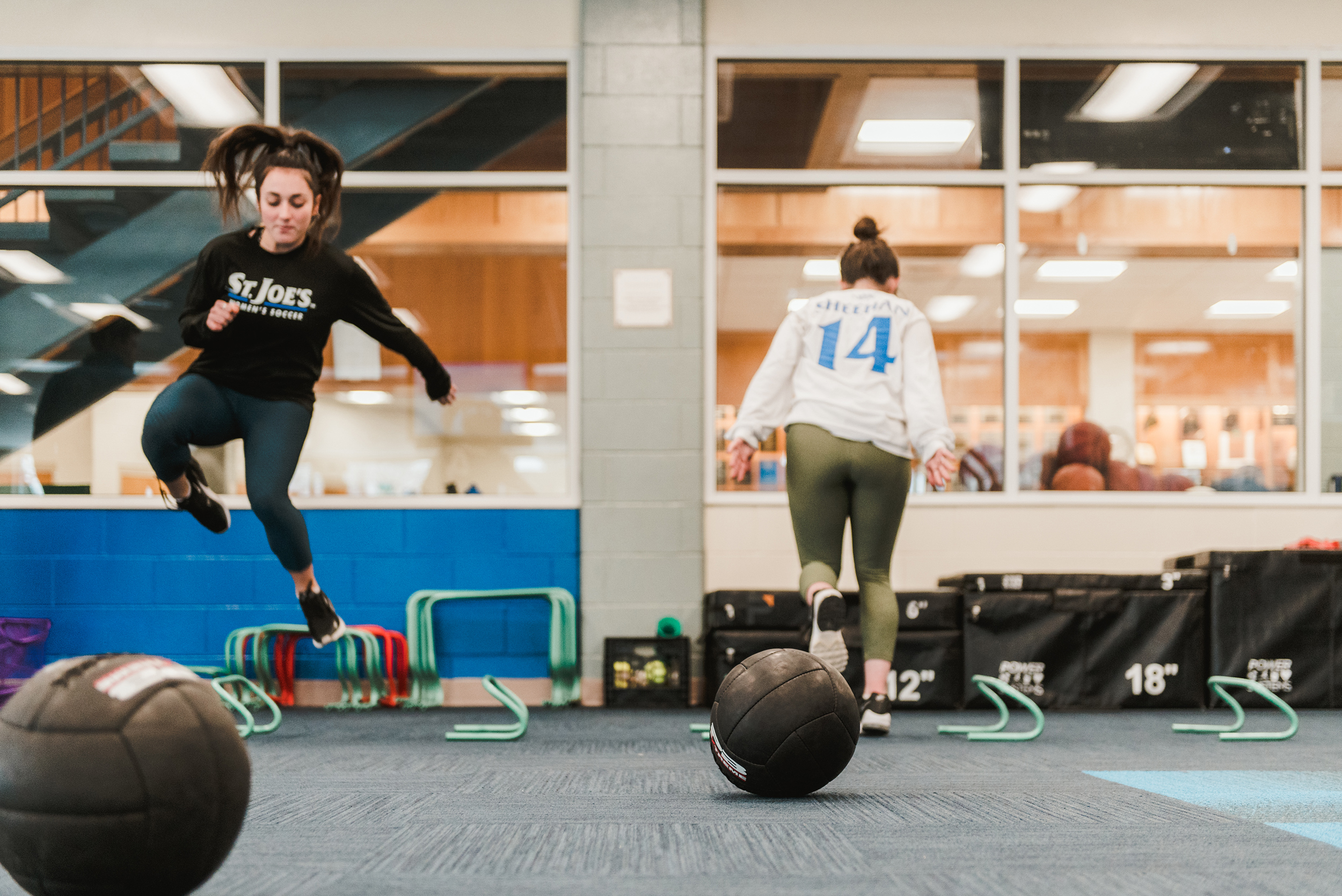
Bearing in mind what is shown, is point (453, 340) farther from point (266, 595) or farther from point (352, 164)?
point (266, 595)

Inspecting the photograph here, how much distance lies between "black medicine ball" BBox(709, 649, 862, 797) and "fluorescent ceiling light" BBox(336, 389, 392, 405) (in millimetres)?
3533

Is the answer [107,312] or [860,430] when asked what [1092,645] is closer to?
[860,430]

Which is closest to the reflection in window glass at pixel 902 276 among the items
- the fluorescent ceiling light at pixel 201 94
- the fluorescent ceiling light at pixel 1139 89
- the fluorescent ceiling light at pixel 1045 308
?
the fluorescent ceiling light at pixel 1045 308

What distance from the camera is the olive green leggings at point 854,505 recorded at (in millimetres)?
3396

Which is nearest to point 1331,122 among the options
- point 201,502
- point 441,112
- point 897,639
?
point 897,639

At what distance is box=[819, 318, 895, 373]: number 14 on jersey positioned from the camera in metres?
3.49

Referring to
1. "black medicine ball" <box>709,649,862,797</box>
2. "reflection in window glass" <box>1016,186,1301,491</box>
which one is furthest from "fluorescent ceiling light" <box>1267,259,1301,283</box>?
"black medicine ball" <box>709,649,862,797</box>

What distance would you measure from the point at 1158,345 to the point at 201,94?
5012 mm

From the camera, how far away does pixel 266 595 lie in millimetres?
5082

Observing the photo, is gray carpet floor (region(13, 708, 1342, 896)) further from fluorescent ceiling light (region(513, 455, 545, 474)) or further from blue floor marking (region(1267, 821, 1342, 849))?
fluorescent ceiling light (region(513, 455, 545, 474))

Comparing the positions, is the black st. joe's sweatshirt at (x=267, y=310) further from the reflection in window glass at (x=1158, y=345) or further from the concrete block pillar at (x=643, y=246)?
the reflection in window glass at (x=1158, y=345)

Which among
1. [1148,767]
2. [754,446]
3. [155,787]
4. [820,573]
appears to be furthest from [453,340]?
[155,787]

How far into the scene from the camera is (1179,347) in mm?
5500

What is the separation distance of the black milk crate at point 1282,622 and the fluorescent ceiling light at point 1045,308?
4.81 feet
